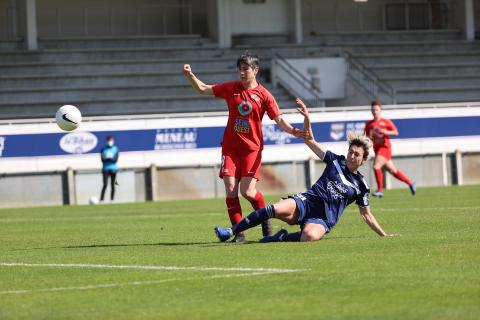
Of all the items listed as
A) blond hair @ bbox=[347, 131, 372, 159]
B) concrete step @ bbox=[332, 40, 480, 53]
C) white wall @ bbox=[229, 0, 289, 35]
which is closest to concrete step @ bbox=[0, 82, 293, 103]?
white wall @ bbox=[229, 0, 289, 35]

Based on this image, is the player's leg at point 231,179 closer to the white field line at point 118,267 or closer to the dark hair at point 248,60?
the dark hair at point 248,60

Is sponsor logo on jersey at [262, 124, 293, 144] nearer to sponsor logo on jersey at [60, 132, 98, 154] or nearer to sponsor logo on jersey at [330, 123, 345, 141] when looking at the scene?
sponsor logo on jersey at [330, 123, 345, 141]

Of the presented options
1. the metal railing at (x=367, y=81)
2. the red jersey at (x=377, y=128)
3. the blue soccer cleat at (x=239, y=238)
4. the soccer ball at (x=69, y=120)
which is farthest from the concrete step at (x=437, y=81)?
the blue soccer cleat at (x=239, y=238)

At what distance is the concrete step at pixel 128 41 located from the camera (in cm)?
4409

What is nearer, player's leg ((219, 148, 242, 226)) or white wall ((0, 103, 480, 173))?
player's leg ((219, 148, 242, 226))

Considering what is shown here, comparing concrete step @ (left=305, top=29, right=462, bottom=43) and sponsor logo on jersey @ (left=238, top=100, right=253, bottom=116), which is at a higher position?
concrete step @ (left=305, top=29, right=462, bottom=43)

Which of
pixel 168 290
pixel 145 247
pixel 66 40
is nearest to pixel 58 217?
pixel 145 247

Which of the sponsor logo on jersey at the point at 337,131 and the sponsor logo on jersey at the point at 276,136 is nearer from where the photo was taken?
the sponsor logo on jersey at the point at 276,136

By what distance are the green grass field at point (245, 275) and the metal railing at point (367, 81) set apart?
83.9 feet

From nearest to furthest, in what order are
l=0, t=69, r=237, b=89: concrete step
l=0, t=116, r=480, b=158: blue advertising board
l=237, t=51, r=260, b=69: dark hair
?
l=237, t=51, r=260, b=69: dark hair < l=0, t=116, r=480, b=158: blue advertising board < l=0, t=69, r=237, b=89: concrete step

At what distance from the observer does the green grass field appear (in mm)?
8695

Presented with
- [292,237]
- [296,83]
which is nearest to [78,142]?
[296,83]

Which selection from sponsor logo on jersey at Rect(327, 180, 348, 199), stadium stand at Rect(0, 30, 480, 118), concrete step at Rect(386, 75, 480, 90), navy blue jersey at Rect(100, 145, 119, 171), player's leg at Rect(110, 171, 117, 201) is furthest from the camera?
concrete step at Rect(386, 75, 480, 90)

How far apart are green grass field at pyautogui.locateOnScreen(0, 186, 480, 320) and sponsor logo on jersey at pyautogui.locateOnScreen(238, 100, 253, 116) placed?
1700 millimetres
